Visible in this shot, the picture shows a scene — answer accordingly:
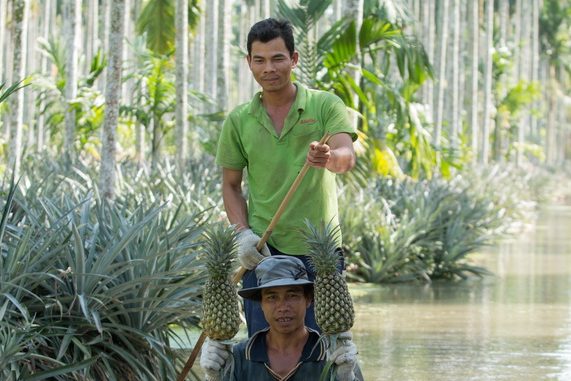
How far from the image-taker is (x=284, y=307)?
523 cm

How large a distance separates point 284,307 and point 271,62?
48.5 inches

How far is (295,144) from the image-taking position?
596 cm

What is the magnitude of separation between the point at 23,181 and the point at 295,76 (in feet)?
16.9

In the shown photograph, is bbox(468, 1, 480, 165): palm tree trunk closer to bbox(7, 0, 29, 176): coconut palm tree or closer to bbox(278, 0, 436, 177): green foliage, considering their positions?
bbox(278, 0, 436, 177): green foliage

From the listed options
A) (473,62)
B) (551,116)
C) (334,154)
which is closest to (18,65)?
(334,154)

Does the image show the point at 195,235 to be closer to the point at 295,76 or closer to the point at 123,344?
the point at 123,344

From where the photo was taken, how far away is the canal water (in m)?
9.59

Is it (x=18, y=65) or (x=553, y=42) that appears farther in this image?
(x=553, y=42)

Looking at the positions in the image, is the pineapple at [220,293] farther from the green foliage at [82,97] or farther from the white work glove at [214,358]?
the green foliage at [82,97]

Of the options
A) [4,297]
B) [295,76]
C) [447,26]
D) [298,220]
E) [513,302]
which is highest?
[447,26]

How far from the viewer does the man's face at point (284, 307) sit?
523 centimetres

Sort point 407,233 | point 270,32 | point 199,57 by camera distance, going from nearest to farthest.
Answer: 1. point 270,32
2. point 407,233
3. point 199,57

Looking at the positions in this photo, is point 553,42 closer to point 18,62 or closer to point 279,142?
point 18,62

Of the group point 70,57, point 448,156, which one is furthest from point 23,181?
point 448,156
